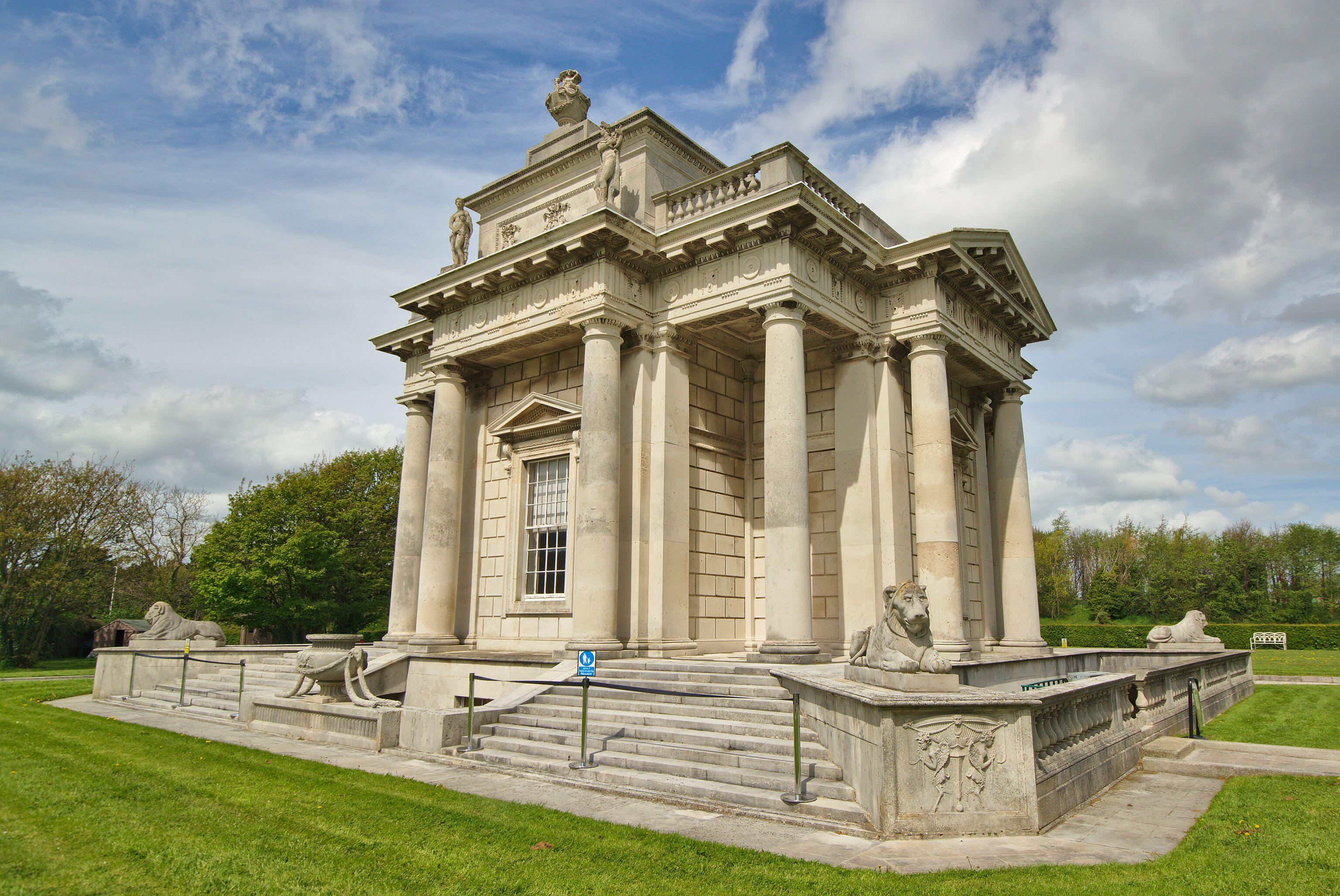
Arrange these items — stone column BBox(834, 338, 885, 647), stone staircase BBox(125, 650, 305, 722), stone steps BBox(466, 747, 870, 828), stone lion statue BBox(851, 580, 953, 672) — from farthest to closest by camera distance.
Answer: stone staircase BBox(125, 650, 305, 722) < stone column BBox(834, 338, 885, 647) < stone lion statue BBox(851, 580, 953, 672) < stone steps BBox(466, 747, 870, 828)

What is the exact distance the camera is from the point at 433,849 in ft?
23.1

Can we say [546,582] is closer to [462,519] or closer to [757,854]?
[462,519]

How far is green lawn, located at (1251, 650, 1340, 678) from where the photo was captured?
28.4m

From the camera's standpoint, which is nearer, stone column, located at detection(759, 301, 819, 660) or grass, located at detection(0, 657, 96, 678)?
stone column, located at detection(759, 301, 819, 660)

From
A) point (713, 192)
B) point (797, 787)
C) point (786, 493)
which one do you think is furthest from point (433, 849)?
point (713, 192)

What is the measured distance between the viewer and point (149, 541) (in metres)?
52.0

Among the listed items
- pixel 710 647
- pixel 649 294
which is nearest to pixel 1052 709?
pixel 710 647

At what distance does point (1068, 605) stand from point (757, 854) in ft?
293

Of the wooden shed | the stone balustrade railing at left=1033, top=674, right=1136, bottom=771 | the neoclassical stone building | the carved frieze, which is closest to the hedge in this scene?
the neoclassical stone building

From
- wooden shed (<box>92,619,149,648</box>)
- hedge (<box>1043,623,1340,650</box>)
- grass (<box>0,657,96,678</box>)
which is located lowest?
grass (<box>0,657,96,678</box>)

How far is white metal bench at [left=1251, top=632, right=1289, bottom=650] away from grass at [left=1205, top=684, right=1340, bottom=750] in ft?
74.2

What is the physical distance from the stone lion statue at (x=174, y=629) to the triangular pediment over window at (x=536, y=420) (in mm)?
12149

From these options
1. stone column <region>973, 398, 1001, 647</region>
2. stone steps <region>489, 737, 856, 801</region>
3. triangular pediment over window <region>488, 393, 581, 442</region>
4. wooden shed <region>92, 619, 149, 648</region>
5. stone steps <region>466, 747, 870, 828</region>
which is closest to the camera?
stone steps <region>466, 747, 870, 828</region>

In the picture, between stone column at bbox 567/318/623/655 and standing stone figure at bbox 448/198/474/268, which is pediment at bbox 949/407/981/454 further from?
standing stone figure at bbox 448/198/474/268
